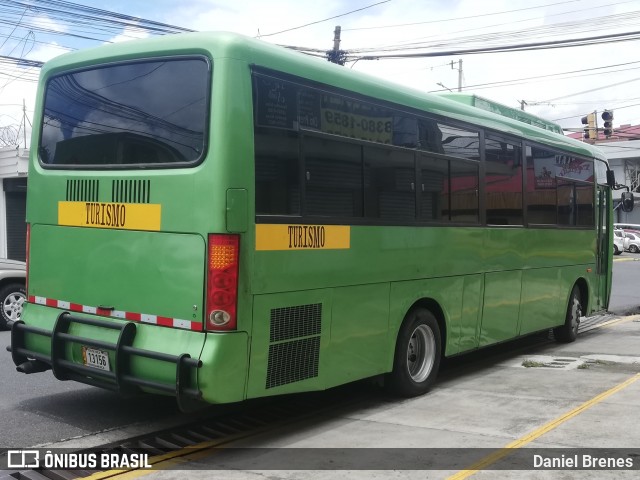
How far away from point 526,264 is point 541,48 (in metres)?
8.57

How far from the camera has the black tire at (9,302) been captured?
1062 cm

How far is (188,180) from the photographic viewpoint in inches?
199

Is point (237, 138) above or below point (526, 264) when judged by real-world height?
above

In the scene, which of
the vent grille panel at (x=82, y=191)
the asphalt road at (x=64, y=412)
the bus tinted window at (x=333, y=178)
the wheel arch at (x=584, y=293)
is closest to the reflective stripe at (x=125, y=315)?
the vent grille panel at (x=82, y=191)

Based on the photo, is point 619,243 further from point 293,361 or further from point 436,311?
point 293,361

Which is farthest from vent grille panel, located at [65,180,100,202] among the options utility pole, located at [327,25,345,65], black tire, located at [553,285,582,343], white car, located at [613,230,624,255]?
white car, located at [613,230,624,255]

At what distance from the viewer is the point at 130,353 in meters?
5.16

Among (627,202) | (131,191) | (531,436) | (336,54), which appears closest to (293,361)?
(131,191)

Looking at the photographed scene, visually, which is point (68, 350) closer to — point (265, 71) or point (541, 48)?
point (265, 71)

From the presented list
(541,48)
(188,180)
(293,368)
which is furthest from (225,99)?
(541,48)

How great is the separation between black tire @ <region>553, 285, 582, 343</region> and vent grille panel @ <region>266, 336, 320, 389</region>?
20.9ft

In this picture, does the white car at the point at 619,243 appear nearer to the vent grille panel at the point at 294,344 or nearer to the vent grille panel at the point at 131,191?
the vent grille panel at the point at 294,344

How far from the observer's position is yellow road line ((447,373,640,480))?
4.71m

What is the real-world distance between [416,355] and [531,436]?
1883 mm
